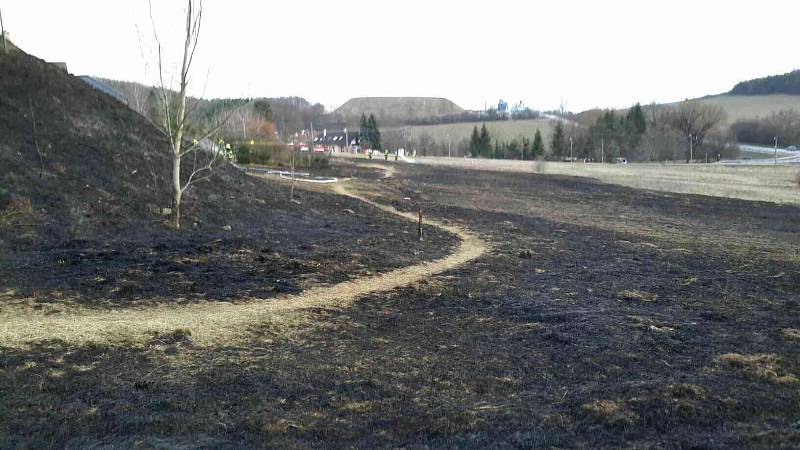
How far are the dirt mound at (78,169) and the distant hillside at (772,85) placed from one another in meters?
132

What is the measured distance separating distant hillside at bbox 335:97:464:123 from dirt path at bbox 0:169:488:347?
462 ft

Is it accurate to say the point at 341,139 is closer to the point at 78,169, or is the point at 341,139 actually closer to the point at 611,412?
the point at 78,169

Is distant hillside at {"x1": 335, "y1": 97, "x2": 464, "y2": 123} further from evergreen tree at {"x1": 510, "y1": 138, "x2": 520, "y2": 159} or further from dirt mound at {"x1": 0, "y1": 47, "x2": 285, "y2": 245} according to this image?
dirt mound at {"x1": 0, "y1": 47, "x2": 285, "y2": 245}

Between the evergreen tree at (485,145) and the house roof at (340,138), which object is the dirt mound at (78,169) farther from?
the house roof at (340,138)

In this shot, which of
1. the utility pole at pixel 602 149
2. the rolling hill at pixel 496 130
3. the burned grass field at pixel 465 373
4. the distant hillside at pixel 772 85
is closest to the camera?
the burned grass field at pixel 465 373

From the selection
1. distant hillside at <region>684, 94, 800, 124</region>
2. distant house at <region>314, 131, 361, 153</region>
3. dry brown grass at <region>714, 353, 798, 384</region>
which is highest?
distant hillside at <region>684, 94, 800, 124</region>

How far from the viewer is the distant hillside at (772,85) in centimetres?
12032

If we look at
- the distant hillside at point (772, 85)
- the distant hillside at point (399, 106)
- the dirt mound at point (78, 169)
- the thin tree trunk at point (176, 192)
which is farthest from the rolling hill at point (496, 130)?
the thin tree trunk at point (176, 192)

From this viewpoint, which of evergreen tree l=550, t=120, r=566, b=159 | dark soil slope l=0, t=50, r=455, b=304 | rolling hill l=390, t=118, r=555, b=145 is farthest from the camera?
rolling hill l=390, t=118, r=555, b=145

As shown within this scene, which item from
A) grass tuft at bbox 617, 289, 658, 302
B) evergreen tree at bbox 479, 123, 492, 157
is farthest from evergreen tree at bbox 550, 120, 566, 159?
grass tuft at bbox 617, 289, 658, 302

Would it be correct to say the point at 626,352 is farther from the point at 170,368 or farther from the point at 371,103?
the point at 371,103

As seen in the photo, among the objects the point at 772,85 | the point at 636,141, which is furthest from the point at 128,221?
the point at 772,85

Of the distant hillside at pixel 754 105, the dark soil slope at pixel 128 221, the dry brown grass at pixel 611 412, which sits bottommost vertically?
the dry brown grass at pixel 611 412

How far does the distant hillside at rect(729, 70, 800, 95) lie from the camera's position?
12032 centimetres
